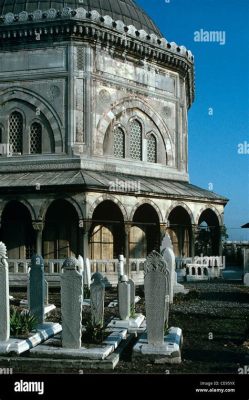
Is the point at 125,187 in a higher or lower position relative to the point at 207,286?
higher

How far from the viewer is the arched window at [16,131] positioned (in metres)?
24.9

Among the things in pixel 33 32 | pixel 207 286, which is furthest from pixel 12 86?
pixel 207 286

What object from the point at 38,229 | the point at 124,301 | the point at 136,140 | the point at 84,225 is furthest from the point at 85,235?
the point at 124,301

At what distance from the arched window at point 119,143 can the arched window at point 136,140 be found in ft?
1.76

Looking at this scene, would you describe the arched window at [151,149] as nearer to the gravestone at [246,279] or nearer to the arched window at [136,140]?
the arched window at [136,140]

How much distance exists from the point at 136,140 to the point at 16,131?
206 inches

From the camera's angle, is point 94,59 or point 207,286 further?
point 94,59

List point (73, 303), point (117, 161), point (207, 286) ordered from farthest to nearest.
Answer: point (117, 161) < point (207, 286) < point (73, 303)

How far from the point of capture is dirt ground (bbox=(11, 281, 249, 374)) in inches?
359

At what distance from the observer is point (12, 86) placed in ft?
81.4

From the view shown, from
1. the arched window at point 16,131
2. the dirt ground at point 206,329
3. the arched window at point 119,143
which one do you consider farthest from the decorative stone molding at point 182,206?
the arched window at point 16,131

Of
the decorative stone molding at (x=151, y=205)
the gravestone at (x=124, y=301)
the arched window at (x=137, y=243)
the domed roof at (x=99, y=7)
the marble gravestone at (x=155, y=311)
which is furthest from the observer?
the domed roof at (x=99, y=7)

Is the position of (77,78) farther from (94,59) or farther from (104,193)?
(104,193)

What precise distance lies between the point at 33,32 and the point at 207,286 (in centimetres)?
1190
